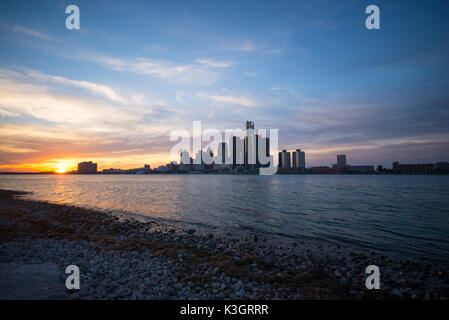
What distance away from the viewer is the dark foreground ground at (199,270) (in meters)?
7.75

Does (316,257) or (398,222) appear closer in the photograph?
(316,257)

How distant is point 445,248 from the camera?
14680 mm

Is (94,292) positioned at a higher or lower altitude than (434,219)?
higher

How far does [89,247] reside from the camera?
13.3 m

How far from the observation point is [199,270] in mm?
9883

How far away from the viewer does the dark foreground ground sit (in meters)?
7.75

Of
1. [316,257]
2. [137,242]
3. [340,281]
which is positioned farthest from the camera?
[137,242]

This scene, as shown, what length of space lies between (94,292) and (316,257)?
1156 cm

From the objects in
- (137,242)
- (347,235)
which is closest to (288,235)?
(347,235)
